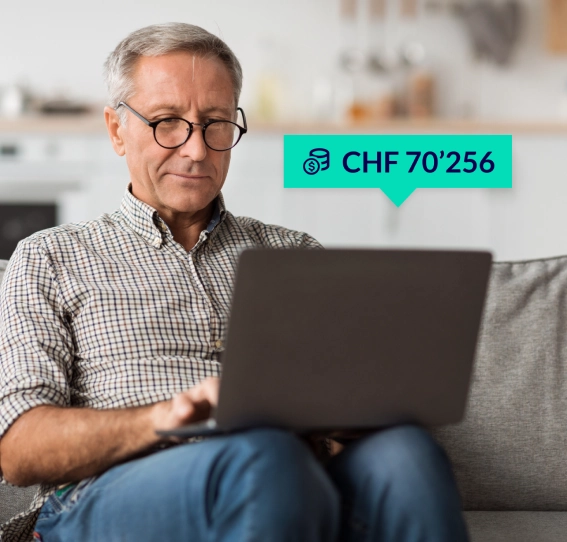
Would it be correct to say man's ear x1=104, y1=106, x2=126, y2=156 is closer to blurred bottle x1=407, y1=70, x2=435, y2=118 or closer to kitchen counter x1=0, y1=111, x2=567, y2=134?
kitchen counter x1=0, y1=111, x2=567, y2=134

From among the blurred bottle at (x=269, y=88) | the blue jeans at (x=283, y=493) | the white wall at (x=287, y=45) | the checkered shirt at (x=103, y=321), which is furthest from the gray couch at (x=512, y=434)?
the white wall at (x=287, y=45)

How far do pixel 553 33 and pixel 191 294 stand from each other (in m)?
3.37

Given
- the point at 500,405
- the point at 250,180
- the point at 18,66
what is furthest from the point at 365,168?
the point at 18,66

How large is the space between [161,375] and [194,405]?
0.95 feet

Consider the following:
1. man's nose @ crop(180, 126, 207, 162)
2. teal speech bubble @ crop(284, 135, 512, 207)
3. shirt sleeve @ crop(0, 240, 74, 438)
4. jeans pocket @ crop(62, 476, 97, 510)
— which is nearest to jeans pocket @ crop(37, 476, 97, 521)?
jeans pocket @ crop(62, 476, 97, 510)

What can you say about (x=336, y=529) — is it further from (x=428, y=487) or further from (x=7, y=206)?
(x=7, y=206)

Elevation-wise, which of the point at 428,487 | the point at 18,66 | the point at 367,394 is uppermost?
the point at 18,66

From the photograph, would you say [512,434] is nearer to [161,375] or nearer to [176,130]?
[161,375]

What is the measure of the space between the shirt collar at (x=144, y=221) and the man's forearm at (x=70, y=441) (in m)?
0.38

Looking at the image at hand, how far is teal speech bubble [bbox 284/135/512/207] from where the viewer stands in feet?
6.36

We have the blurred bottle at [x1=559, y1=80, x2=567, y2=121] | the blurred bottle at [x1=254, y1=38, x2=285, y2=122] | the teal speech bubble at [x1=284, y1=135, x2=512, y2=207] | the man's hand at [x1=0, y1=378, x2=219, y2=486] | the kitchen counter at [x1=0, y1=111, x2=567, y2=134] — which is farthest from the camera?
the blurred bottle at [x1=559, y1=80, x2=567, y2=121]

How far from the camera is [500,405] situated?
153cm

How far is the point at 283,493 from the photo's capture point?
948 mm

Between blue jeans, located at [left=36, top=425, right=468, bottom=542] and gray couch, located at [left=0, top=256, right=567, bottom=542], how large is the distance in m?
0.47
